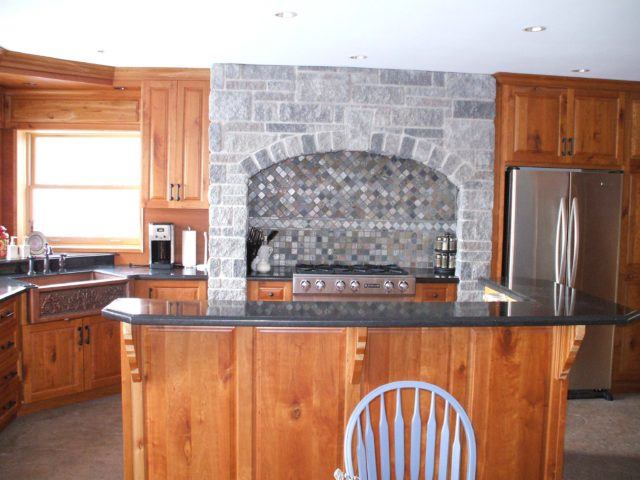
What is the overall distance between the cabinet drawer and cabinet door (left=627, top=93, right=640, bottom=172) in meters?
1.77

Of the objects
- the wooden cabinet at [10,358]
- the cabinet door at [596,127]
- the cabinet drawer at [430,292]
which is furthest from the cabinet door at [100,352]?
the cabinet door at [596,127]

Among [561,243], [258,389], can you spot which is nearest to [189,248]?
[258,389]

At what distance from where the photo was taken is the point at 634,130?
14.8 feet

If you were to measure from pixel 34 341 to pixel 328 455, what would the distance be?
96.7 inches

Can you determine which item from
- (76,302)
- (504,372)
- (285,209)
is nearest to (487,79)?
(285,209)

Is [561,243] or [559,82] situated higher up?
[559,82]

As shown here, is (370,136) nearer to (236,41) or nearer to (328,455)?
(236,41)

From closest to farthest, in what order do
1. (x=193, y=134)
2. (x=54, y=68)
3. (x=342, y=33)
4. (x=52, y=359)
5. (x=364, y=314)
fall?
(x=364, y=314)
(x=342, y=33)
(x=52, y=359)
(x=54, y=68)
(x=193, y=134)

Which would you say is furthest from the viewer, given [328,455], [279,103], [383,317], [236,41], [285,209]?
[285,209]

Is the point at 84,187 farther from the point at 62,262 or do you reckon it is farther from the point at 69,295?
the point at 69,295

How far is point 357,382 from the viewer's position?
2301 millimetres

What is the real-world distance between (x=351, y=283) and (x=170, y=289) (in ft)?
4.51

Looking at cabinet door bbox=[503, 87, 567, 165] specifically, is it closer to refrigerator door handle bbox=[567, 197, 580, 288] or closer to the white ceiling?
the white ceiling

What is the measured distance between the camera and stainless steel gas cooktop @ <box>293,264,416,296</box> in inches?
172
